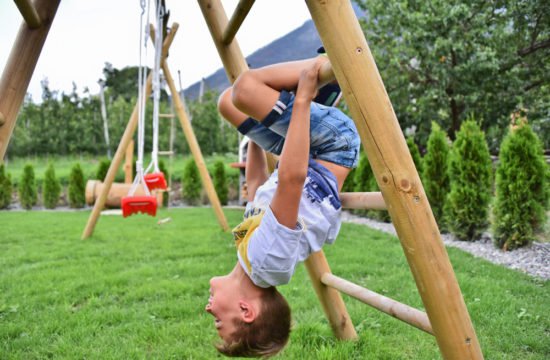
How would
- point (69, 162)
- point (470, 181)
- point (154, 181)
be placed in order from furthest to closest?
point (69, 162) < point (470, 181) < point (154, 181)

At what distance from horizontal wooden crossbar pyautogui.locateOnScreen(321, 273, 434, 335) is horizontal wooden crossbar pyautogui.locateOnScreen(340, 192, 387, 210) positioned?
1.32 feet

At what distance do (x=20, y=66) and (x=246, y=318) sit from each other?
1399 millimetres

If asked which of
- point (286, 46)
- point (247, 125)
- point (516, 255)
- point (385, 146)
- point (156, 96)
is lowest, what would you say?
point (516, 255)

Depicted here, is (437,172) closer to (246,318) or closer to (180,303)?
(180,303)

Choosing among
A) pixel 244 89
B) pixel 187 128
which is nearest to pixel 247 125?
pixel 244 89

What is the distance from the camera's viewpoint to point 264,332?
1.81 metres

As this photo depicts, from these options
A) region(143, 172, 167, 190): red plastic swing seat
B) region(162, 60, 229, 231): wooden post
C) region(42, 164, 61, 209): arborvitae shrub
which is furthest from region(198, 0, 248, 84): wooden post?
region(42, 164, 61, 209): arborvitae shrub

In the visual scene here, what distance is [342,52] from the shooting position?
124 centimetres

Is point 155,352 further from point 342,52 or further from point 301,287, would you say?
point 342,52

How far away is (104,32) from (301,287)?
788 inches

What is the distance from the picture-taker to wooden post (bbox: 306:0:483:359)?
124cm

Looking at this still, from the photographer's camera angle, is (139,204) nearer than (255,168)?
No

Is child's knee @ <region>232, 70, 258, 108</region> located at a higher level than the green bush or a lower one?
higher

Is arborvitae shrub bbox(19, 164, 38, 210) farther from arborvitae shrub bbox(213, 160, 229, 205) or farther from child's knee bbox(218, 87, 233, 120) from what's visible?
child's knee bbox(218, 87, 233, 120)
